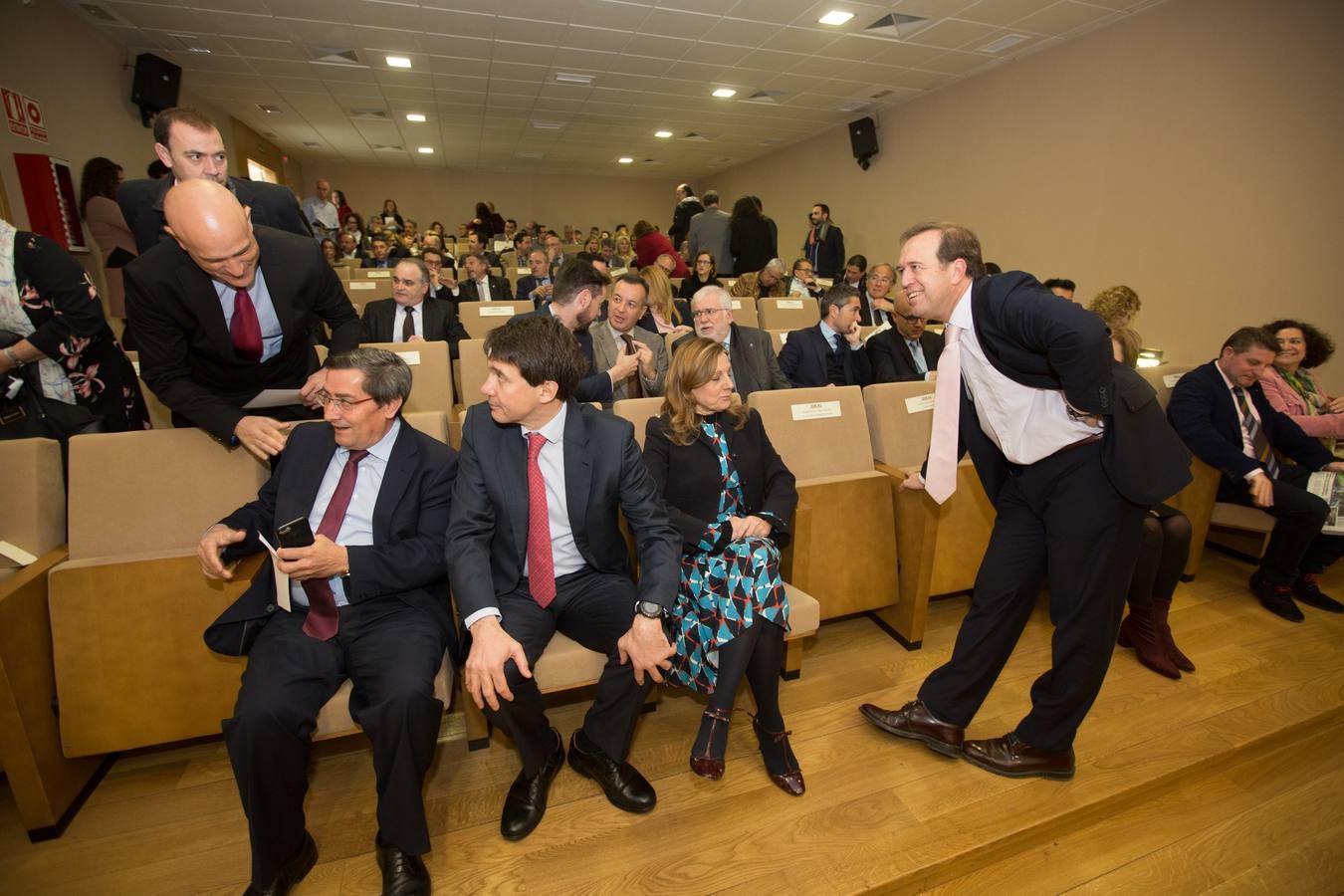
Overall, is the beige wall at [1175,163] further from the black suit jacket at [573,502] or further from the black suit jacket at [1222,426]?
the black suit jacket at [573,502]

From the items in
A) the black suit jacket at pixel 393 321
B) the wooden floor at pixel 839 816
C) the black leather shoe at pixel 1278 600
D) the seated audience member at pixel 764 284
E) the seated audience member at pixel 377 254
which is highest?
the seated audience member at pixel 377 254

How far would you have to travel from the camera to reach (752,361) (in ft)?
10.2

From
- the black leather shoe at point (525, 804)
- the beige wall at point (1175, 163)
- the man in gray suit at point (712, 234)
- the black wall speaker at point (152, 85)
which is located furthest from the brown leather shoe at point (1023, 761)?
the black wall speaker at point (152, 85)

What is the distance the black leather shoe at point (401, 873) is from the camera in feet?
4.58

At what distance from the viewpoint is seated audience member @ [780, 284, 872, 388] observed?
3.37 meters

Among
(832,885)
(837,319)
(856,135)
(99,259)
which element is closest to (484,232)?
(99,259)

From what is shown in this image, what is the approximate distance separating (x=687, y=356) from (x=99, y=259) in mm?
6121

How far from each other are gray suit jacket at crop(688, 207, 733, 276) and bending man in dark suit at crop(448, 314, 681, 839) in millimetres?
5074

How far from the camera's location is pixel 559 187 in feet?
46.4

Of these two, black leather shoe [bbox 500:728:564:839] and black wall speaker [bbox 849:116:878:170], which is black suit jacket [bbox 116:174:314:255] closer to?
black leather shoe [bbox 500:728:564:839]

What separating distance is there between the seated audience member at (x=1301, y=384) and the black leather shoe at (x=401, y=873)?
382 cm

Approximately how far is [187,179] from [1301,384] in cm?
479

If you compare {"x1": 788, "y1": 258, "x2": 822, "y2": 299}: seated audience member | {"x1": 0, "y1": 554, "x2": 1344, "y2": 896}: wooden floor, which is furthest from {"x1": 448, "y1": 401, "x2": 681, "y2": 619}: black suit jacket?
{"x1": 788, "y1": 258, "x2": 822, "y2": 299}: seated audience member

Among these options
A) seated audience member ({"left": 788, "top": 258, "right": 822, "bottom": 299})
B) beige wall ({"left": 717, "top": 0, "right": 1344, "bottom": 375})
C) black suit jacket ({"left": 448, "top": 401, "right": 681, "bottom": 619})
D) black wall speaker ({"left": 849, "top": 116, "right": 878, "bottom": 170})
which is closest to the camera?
black suit jacket ({"left": 448, "top": 401, "right": 681, "bottom": 619})
